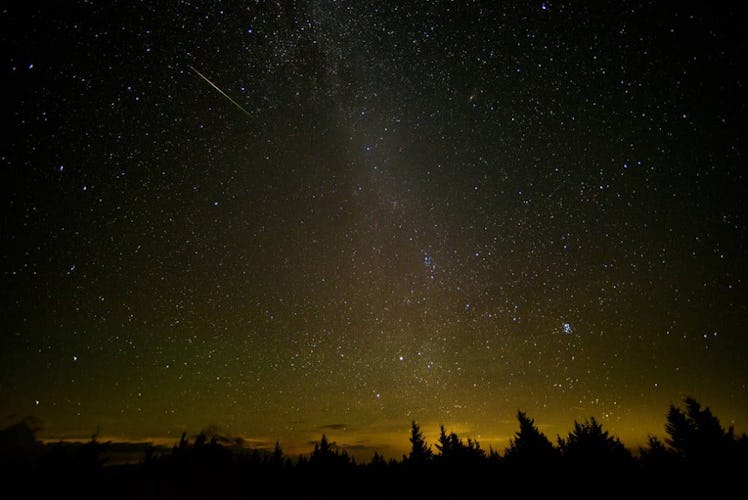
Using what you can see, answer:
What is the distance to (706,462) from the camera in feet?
66.8

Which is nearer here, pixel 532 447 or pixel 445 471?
pixel 532 447

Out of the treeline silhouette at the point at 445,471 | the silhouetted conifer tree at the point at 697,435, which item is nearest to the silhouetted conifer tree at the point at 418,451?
the treeline silhouette at the point at 445,471

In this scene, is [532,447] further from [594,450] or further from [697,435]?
[697,435]

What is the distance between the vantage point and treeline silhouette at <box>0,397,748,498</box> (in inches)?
803

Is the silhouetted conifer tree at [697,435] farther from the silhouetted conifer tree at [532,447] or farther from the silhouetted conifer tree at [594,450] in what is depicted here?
the silhouetted conifer tree at [532,447]

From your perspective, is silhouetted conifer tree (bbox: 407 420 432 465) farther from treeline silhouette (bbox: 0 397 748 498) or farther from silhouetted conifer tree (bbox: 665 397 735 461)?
silhouetted conifer tree (bbox: 665 397 735 461)

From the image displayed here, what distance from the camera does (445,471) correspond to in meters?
32.7

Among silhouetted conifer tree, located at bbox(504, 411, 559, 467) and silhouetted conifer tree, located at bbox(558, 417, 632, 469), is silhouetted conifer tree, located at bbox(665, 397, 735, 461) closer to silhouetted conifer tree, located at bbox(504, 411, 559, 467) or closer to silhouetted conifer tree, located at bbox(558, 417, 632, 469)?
silhouetted conifer tree, located at bbox(558, 417, 632, 469)

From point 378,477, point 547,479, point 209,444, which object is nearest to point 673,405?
point 547,479

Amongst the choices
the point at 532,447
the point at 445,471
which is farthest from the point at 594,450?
the point at 445,471

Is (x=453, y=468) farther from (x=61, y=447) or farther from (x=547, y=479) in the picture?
(x=61, y=447)

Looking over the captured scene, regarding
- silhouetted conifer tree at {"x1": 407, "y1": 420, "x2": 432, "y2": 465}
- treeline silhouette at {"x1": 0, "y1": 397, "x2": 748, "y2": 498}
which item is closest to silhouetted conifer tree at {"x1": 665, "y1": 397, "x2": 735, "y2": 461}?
treeline silhouette at {"x1": 0, "y1": 397, "x2": 748, "y2": 498}

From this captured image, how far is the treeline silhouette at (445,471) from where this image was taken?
2041cm

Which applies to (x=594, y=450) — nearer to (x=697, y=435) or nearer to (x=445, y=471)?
(x=697, y=435)
